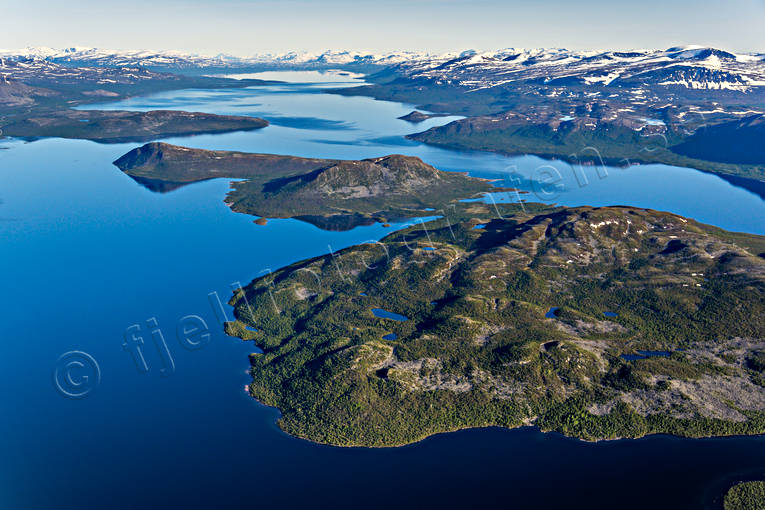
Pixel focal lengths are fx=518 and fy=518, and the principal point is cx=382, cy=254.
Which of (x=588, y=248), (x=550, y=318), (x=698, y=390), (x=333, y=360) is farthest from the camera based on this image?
(x=588, y=248)

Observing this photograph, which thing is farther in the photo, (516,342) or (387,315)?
(387,315)

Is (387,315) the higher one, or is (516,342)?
(387,315)

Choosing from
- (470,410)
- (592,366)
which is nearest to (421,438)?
(470,410)

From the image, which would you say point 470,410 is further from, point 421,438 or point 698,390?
point 698,390

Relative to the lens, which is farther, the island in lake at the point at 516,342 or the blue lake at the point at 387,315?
the blue lake at the point at 387,315

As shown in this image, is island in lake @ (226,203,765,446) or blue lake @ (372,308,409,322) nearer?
island in lake @ (226,203,765,446)

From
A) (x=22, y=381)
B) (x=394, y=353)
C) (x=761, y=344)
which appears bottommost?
(x=761, y=344)

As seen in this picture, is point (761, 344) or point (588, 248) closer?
point (761, 344)

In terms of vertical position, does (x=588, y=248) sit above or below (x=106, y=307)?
below
